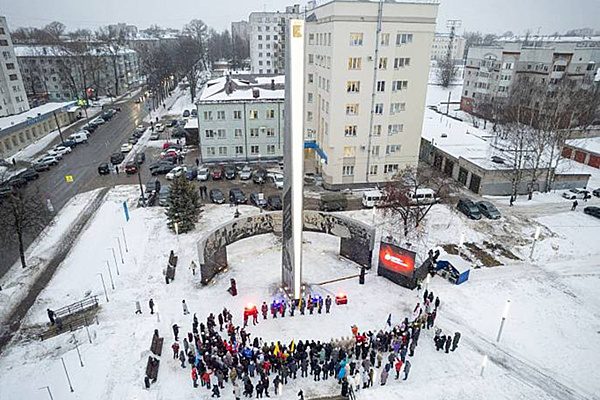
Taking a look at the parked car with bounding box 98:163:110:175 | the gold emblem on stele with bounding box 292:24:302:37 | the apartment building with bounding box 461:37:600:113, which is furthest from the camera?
the apartment building with bounding box 461:37:600:113

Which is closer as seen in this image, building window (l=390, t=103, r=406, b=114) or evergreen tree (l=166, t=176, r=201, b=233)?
evergreen tree (l=166, t=176, r=201, b=233)

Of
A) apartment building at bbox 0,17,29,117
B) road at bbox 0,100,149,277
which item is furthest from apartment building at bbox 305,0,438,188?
apartment building at bbox 0,17,29,117

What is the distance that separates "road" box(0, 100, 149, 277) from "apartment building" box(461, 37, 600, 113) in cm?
6027

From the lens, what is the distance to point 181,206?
2830cm

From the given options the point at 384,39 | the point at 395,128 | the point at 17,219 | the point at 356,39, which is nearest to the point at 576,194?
→ the point at 395,128

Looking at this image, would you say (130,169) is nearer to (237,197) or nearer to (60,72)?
(237,197)

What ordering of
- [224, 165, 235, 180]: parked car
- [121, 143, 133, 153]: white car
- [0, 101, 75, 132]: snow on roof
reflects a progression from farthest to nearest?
[0, 101, 75, 132]: snow on roof
[121, 143, 133, 153]: white car
[224, 165, 235, 180]: parked car

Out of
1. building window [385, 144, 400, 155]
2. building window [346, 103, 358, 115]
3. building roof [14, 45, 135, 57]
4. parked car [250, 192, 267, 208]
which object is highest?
building roof [14, 45, 135, 57]

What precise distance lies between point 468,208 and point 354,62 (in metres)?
16.1

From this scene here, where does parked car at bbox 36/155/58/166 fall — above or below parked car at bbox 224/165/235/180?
above

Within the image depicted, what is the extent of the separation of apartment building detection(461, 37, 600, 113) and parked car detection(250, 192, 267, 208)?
49.3 meters

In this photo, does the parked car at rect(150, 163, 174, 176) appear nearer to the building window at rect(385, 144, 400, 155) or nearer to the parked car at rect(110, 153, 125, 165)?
the parked car at rect(110, 153, 125, 165)

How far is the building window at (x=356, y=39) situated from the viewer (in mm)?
32916

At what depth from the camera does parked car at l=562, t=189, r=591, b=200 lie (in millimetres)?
35312
